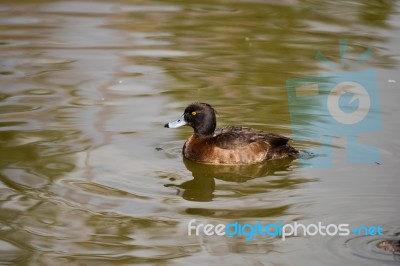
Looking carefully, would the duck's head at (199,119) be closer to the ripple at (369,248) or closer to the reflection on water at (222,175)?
the reflection on water at (222,175)

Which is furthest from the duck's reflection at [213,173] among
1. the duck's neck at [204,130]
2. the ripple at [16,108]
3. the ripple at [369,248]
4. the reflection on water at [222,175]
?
the ripple at [16,108]

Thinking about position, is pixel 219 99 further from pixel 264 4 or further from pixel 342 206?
A: pixel 264 4

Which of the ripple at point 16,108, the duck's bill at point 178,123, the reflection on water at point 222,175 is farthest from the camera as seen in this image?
the ripple at point 16,108

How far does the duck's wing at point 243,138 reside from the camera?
9.12 meters

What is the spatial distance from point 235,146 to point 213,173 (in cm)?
40

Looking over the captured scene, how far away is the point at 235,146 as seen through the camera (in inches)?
361

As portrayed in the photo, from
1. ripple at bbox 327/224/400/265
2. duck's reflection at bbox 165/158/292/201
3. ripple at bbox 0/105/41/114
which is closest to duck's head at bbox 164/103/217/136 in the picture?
duck's reflection at bbox 165/158/292/201

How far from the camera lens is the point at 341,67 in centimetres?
1198

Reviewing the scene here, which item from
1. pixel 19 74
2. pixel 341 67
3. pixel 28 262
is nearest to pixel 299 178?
pixel 28 262

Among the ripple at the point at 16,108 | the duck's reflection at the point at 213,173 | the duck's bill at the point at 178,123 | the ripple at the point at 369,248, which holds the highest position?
the duck's bill at the point at 178,123

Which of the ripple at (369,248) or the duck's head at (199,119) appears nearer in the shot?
the ripple at (369,248)

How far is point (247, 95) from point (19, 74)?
2.94m

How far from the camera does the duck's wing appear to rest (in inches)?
359

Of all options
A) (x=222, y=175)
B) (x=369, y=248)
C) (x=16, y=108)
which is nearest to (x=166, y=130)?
(x=222, y=175)
